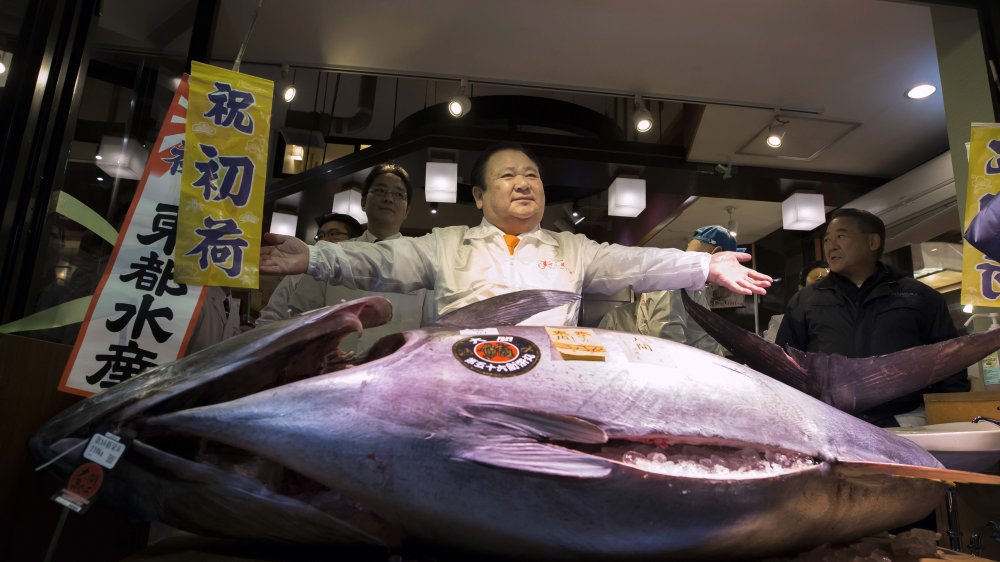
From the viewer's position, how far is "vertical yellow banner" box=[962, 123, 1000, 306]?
2551 millimetres

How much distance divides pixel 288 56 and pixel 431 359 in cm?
395

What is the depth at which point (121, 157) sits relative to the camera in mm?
2150

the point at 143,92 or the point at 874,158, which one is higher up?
the point at 874,158

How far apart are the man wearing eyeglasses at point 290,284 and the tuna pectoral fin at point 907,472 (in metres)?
2.67

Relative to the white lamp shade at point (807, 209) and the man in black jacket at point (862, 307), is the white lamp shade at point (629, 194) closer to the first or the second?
the white lamp shade at point (807, 209)

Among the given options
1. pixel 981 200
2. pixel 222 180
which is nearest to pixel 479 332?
pixel 222 180

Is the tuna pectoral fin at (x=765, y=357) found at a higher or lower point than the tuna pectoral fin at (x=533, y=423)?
higher

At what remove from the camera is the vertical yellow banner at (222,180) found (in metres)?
1.62

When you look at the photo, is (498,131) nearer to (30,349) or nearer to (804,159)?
(804,159)

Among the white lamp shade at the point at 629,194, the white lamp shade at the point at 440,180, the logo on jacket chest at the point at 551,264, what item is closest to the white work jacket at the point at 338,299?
the logo on jacket chest at the point at 551,264

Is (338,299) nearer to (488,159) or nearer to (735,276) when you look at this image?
(488,159)

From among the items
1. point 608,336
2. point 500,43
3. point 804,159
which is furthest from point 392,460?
→ point 804,159

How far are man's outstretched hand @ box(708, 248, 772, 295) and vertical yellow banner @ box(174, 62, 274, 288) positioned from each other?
140 cm

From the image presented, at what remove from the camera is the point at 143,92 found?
7.66 feet
